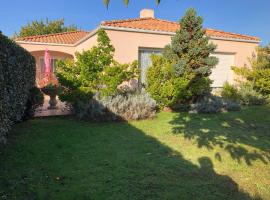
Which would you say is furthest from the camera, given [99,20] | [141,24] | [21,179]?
[141,24]

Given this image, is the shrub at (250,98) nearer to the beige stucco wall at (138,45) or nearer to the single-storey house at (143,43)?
the single-storey house at (143,43)

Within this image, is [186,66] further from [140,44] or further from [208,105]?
[140,44]

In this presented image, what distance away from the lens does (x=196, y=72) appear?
42.7ft

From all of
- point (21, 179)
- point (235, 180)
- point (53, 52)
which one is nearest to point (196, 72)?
point (235, 180)

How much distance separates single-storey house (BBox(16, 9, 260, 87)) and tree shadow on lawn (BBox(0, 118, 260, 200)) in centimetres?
827

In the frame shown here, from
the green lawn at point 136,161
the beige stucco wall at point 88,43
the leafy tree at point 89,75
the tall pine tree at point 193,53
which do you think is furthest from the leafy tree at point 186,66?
the beige stucco wall at point 88,43

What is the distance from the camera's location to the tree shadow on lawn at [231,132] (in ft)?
22.4

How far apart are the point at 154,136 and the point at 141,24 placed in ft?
33.2

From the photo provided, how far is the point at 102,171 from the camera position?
543 centimetres

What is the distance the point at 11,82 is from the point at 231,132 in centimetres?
653

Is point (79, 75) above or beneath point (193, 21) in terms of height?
beneath

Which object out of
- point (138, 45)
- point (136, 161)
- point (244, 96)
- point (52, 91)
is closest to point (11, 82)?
point (136, 161)

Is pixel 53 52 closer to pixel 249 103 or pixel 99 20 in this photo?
pixel 99 20

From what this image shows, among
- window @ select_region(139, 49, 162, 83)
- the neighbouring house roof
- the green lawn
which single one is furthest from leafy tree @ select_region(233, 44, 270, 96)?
the green lawn
